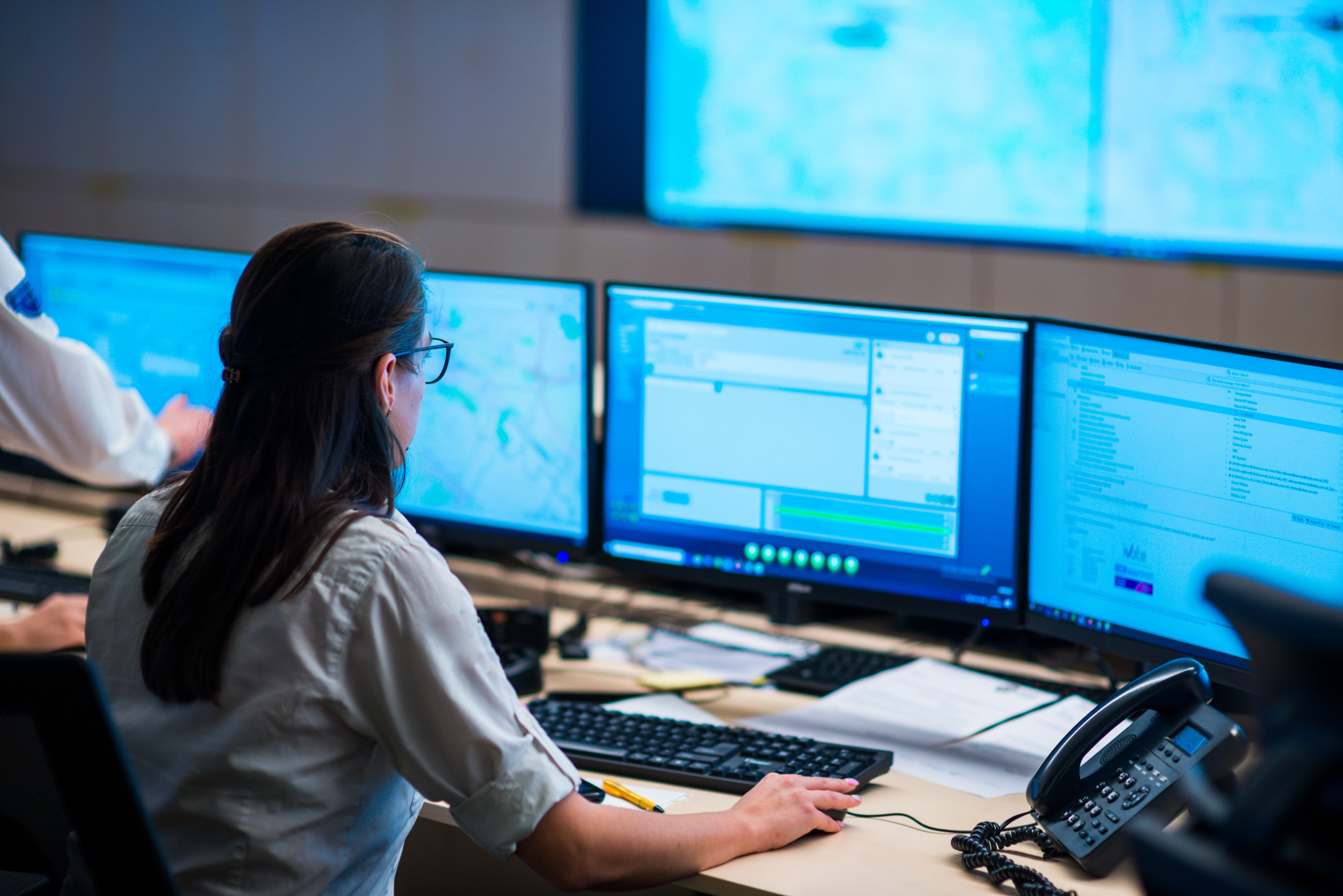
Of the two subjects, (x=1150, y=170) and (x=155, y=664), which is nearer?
(x=155, y=664)

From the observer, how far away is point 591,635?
2010 millimetres

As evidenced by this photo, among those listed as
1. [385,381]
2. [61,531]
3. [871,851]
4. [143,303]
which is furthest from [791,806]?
[61,531]

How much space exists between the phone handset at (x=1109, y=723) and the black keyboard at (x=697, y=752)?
210 mm

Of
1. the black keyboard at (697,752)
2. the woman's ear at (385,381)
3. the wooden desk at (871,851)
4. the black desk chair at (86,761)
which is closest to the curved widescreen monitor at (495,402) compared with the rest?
the wooden desk at (871,851)

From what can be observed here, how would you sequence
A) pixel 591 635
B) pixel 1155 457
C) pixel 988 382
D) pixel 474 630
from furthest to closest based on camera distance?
pixel 591 635 < pixel 988 382 < pixel 1155 457 < pixel 474 630

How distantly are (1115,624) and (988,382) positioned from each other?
0.32 meters

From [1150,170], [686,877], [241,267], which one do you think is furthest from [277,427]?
[1150,170]

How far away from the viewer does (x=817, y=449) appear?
5.37 ft

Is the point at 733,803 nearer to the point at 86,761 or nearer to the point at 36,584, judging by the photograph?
the point at 86,761

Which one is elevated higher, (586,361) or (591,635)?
(586,361)

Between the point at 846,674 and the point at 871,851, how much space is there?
19.8 inches

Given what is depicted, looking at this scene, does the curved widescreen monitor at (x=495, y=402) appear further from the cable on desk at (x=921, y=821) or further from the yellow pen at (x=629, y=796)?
the cable on desk at (x=921, y=821)

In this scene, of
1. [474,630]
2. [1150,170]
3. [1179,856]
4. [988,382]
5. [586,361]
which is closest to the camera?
[1179,856]

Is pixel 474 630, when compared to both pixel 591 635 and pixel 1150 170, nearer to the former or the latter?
pixel 591 635
